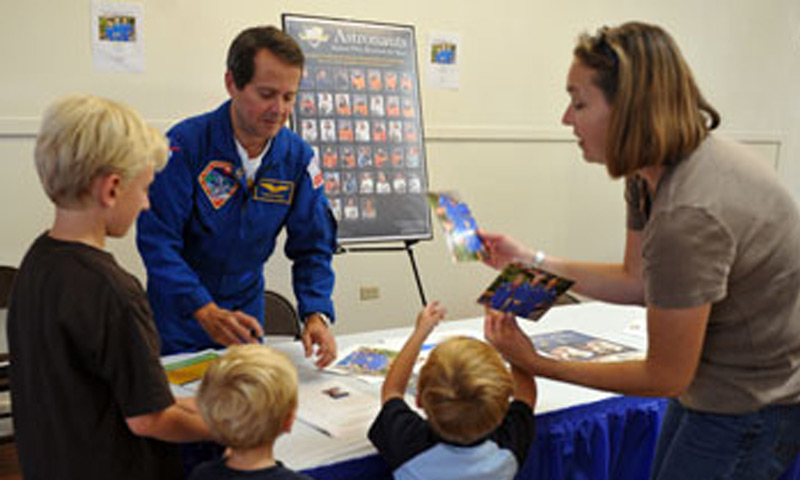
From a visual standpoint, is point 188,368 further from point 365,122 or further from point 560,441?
point 365,122

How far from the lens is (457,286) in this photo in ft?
15.0

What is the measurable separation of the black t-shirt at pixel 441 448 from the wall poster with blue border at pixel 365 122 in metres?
2.03

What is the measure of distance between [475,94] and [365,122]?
1074 mm

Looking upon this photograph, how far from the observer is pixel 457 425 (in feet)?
4.24

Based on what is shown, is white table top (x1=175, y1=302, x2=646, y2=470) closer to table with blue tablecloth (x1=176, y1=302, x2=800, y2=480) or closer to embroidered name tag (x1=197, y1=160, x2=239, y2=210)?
table with blue tablecloth (x1=176, y1=302, x2=800, y2=480)

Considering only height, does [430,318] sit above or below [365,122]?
below

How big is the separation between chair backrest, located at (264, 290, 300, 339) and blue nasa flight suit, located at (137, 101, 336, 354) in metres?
0.60

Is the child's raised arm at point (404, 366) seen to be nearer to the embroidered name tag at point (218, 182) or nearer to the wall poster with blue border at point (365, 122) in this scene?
the embroidered name tag at point (218, 182)

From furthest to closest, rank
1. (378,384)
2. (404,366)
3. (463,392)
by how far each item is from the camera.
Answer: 1. (378,384)
2. (404,366)
3. (463,392)

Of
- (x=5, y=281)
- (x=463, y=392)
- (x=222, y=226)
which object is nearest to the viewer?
(x=463, y=392)

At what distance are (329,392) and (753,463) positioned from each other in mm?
935

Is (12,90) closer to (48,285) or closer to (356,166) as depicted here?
(356,166)

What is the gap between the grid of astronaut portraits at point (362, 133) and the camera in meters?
3.40

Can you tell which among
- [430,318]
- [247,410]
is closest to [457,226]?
[430,318]
